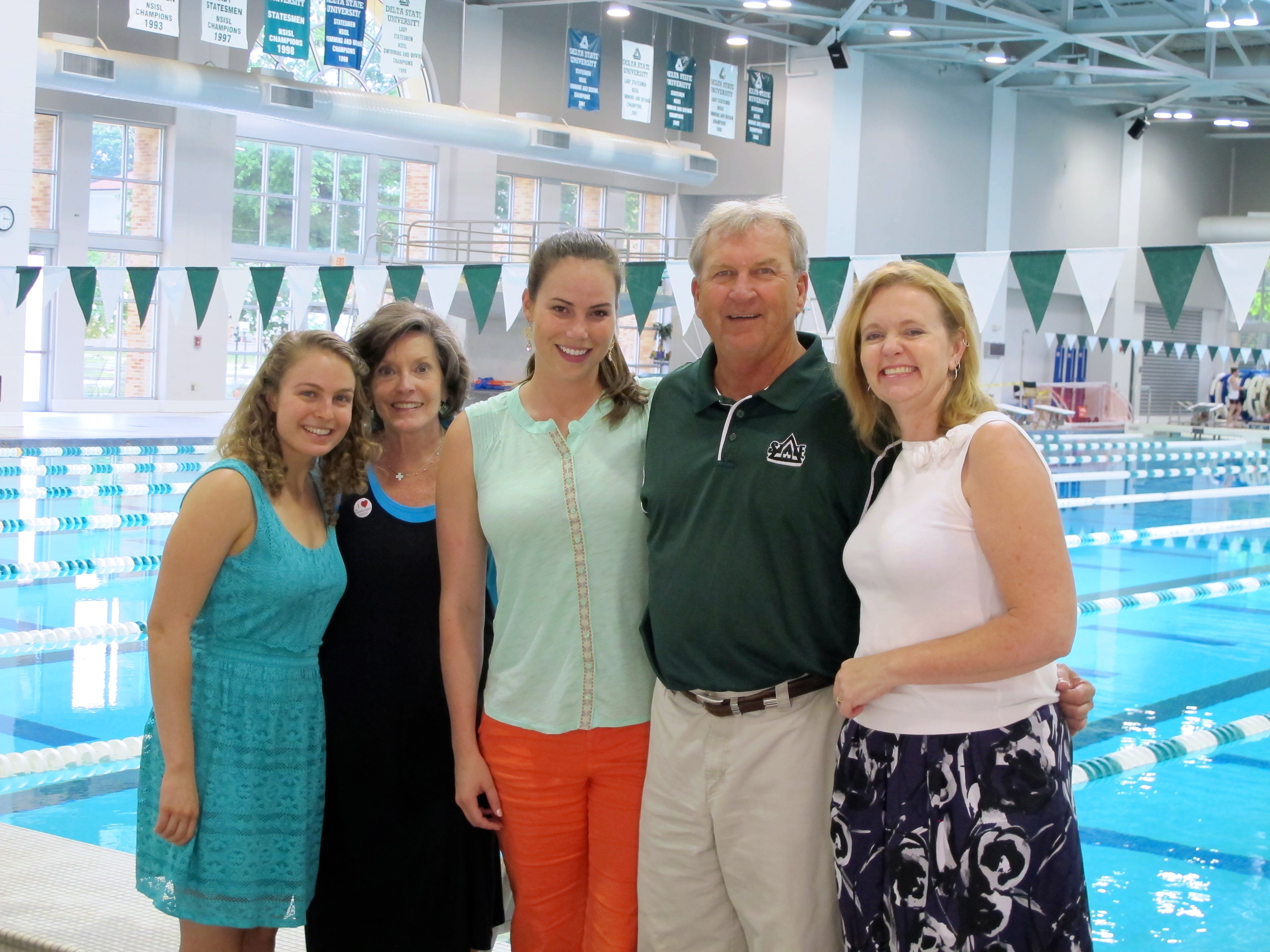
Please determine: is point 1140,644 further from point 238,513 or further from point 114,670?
point 238,513

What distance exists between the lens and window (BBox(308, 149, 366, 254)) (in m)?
19.9

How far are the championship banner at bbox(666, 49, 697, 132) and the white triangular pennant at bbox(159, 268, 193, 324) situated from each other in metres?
6.76

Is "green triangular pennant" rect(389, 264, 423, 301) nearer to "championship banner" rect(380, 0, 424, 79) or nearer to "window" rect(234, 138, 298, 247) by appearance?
"championship banner" rect(380, 0, 424, 79)

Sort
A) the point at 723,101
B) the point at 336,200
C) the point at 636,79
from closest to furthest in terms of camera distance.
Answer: the point at 636,79 → the point at 723,101 → the point at 336,200

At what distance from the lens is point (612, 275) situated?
196 centimetres

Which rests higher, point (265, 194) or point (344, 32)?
point (344, 32)

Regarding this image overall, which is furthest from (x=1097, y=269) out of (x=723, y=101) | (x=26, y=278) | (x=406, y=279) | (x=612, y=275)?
(x=723, y=101)

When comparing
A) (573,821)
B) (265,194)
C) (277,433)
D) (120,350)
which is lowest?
(573,821)

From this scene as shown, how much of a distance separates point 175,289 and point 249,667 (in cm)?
1523

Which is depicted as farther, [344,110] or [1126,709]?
[344,110]

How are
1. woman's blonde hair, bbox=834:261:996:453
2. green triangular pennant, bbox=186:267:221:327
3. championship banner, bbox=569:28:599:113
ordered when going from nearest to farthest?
woman's blonde hair, bbox=834:261:996:453
green triangular pennant, bbox=186:267:221:327
championship banner, bbox=569:28:599:113

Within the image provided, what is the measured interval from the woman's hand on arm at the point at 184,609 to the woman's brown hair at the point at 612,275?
536 mm

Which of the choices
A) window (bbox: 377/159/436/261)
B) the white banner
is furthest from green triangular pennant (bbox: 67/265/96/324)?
window (bbox: 377/159/436/261)

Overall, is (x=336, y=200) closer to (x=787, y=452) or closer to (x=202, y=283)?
(x=202, y=283)
